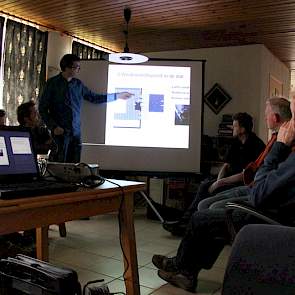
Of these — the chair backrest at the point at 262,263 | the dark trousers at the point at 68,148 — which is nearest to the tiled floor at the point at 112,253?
the dark trousers at the point at 68,148

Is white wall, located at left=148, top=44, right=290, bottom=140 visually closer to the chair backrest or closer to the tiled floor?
the tiled floor

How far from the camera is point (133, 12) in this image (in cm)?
429

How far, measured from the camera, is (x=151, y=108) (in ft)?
13.0

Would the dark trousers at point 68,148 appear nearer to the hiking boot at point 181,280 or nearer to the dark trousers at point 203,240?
the hiking boot at point 181,280

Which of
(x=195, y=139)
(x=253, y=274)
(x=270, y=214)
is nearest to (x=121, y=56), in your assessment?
(x=195, y=139)

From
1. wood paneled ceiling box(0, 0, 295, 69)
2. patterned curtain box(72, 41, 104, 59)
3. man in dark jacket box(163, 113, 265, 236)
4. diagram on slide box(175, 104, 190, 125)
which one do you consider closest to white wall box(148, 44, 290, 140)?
wood paneled ceiling box(0, 0, 295, 69)

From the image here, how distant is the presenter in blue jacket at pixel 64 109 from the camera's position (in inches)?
145

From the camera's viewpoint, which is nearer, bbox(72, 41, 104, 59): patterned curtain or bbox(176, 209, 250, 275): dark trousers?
bbox(176, 209, 250, 275): dark trousers

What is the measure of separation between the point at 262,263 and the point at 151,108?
322 centimetres

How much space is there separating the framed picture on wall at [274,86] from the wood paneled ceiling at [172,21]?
532 mm

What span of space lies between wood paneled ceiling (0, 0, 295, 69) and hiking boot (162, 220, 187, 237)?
2317mm

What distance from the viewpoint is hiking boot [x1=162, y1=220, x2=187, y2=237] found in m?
3.54

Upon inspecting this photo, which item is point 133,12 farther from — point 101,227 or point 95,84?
point 101,227

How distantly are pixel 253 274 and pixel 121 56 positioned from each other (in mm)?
3607
